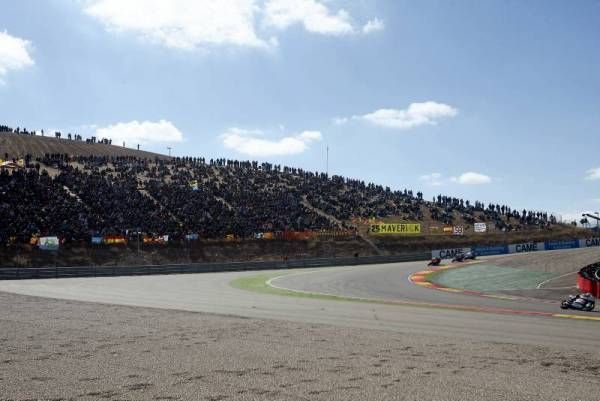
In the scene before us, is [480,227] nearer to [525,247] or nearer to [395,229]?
[525,247]

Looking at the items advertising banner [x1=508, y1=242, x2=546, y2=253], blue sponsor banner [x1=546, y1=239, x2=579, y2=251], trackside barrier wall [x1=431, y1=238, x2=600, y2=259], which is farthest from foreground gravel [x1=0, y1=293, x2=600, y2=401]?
blue sponsor banner [x1=546, y1=239, x2=579, y2=251]

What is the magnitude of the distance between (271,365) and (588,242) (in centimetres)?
6333

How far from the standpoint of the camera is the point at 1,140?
338ft

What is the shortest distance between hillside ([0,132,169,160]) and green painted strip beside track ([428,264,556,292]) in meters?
84.4

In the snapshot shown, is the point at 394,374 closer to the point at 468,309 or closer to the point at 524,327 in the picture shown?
the point at 524,327

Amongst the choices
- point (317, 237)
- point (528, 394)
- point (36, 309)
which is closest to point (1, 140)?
point (317, 237)

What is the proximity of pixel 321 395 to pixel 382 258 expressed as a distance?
142 ft

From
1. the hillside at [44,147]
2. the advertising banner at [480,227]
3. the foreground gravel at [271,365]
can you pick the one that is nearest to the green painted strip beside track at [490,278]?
the foreground gravel at [271,365]

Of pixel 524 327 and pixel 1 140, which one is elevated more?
pixel 1 140

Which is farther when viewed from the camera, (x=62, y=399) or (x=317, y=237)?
(x=317, y=237)

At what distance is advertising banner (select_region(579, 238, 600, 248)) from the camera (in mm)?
61612

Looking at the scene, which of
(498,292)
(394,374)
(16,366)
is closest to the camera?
(394,374)

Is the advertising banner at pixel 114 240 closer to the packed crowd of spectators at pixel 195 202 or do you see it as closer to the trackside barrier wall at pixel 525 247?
the packed crowd of spectators at pixel 195 202

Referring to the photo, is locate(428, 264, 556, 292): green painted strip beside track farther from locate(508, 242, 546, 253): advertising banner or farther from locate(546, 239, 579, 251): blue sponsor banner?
locate(546, 239, 579, 251): blue sponsor banner
